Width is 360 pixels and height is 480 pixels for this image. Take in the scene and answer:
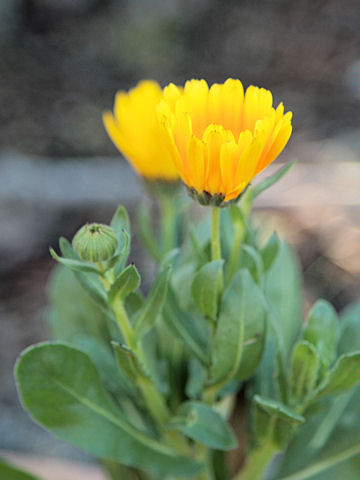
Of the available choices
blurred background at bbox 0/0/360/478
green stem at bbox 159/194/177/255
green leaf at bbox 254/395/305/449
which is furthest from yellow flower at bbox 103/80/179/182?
blurred background at bbox 0/0/360/478

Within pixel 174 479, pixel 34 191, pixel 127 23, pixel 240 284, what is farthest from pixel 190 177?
pixel 127 23

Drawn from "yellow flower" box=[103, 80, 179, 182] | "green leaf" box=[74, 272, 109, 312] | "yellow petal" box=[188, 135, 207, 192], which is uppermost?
"yellow flower" box=[103, 80, 179, 182]

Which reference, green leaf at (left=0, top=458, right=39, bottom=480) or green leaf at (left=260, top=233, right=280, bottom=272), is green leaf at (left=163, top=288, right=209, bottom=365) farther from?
green leaf at (left=0, top=458, right=39, bottom=480)

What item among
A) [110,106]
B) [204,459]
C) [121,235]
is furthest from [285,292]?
[110,106]

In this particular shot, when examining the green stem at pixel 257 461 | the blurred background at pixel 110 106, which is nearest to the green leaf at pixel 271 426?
the green stem at pixel 257 461

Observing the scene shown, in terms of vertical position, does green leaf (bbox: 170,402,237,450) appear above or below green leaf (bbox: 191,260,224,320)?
below

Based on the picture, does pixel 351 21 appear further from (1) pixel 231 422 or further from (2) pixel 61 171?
(1) pixel 231 422

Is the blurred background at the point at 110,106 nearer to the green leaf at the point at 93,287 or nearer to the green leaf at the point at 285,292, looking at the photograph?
the green leaf at the point at 285,292
